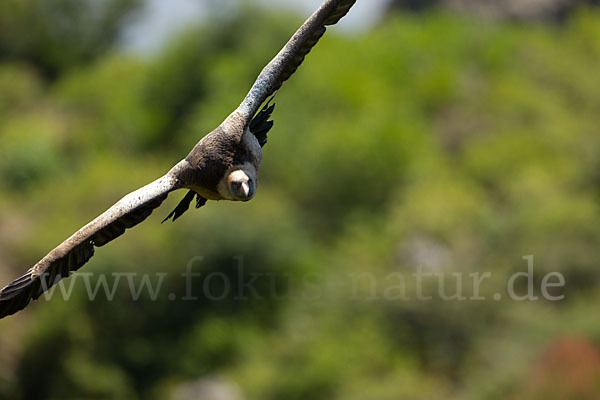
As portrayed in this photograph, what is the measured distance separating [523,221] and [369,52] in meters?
33.8

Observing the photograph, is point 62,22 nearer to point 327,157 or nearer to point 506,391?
point 327,157

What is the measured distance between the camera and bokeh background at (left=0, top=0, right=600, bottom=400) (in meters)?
45.9

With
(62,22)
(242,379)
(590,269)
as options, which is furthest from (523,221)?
(62,22)

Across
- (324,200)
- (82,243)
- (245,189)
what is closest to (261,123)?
(245,189)

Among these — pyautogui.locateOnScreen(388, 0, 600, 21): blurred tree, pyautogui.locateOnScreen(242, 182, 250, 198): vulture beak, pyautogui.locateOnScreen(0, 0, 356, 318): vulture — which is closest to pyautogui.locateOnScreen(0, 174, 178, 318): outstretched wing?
pyautogui.locateOnScreen(0, 0, 356, 318): vulture

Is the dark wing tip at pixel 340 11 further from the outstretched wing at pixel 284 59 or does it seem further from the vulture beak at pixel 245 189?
the vulture beak at pixel 245 189

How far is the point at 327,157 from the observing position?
66.8m

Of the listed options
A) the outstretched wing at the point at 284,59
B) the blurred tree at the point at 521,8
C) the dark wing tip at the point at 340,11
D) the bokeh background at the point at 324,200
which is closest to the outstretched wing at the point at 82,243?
the outstretched wing at the point at 284,59

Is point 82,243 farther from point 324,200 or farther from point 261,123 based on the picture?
point 324,200

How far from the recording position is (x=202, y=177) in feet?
34.2

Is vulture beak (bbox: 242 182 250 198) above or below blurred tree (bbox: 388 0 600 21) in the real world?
below

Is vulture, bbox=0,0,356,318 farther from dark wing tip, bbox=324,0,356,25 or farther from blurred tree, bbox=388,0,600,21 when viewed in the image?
blurred tree, bbox=388,0,600,21

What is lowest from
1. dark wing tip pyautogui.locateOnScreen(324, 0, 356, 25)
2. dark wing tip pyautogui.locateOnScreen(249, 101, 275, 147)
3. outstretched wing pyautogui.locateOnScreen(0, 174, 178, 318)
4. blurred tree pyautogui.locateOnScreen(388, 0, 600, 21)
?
outstretched wing pyautogui.locateOnScreen(0, 174, 178, 318)

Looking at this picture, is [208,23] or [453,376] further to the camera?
[208,23]
